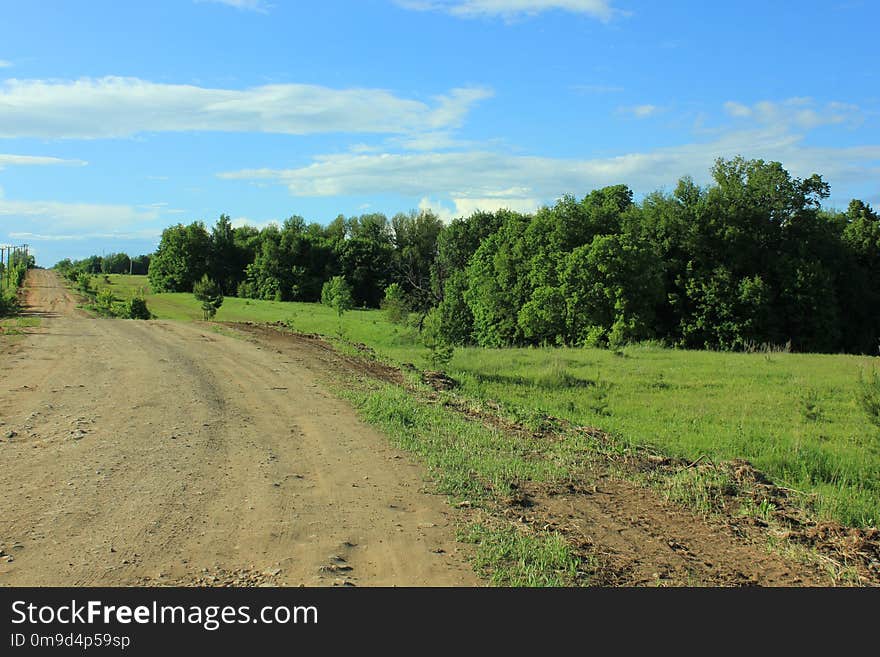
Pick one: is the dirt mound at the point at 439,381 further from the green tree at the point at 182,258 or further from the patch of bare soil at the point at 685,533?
the green tree at the point at 182,258

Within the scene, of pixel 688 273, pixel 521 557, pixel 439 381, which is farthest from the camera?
pixel 688 273

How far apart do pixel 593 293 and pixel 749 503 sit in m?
32.9

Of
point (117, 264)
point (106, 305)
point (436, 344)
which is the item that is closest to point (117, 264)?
point (117, 264)

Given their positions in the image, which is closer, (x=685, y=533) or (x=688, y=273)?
(x=685, y=533)

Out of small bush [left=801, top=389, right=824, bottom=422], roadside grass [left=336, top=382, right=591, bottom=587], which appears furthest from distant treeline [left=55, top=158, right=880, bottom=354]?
roadside grass [left=336, top=382, right=591, bottom=587]

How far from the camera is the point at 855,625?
4.46m

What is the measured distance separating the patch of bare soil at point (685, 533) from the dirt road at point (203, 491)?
114cm

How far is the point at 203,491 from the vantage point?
6547 mm

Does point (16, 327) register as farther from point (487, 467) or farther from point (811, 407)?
point (811, 407)

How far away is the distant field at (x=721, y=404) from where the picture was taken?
1003cm

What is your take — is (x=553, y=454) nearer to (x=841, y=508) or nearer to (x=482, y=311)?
(x=841, y=508)

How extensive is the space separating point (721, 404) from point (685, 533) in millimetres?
9993

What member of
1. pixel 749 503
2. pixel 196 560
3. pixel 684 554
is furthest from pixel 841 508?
pixel 196 560

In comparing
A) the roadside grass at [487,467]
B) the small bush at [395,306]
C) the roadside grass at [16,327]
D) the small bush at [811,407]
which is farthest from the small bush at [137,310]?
the small bush at [811,407]
